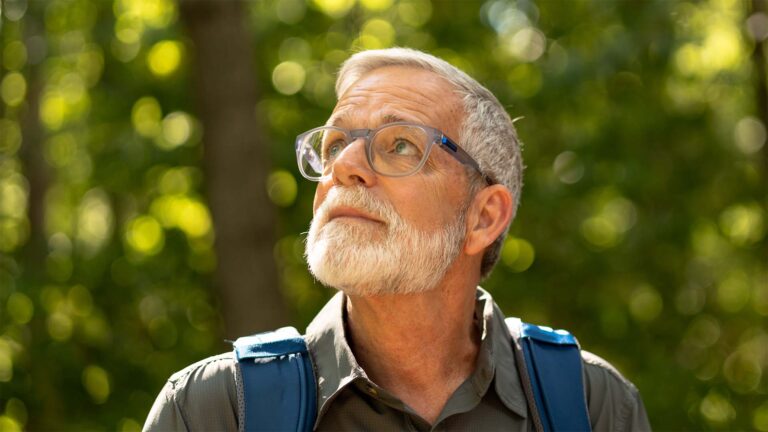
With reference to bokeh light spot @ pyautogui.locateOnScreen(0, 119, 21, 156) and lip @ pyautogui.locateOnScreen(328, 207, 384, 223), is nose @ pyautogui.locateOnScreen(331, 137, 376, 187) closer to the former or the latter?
lip @ pyautogui.locateOnScreen(328, 207, 384, 223)

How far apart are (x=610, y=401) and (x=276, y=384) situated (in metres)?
1.02

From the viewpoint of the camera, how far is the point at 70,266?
9.02m

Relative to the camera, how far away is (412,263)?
287cm

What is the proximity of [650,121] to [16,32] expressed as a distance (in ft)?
Result: 22.2

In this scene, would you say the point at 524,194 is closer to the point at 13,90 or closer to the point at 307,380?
the point at 307,380

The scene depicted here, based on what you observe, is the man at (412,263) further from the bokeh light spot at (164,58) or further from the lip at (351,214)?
the bokeh light spot at (164,58)

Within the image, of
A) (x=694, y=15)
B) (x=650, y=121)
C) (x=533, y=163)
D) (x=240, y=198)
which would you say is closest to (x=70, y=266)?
(x=240, y=198)

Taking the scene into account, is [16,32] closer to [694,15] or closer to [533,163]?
[533,163]

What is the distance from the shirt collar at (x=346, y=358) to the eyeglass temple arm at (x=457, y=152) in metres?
0.45

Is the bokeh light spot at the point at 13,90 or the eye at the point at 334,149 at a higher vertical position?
the bokeh light spot at the point at 13,90

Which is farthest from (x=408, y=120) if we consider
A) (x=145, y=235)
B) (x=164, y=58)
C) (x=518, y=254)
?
(x=145, y=235)

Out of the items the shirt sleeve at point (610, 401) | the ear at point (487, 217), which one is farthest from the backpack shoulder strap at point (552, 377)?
the ear at point (487, 217)

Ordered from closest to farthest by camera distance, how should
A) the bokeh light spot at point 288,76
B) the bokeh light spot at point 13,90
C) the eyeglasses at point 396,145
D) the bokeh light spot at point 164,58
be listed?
the eyeglasses at point 396,145 → the bokeh light spot at point 164,58 → the bokeh light spot at point 288,76 → the bokeh light spot at point 13,90

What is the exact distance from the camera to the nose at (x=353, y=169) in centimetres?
287
